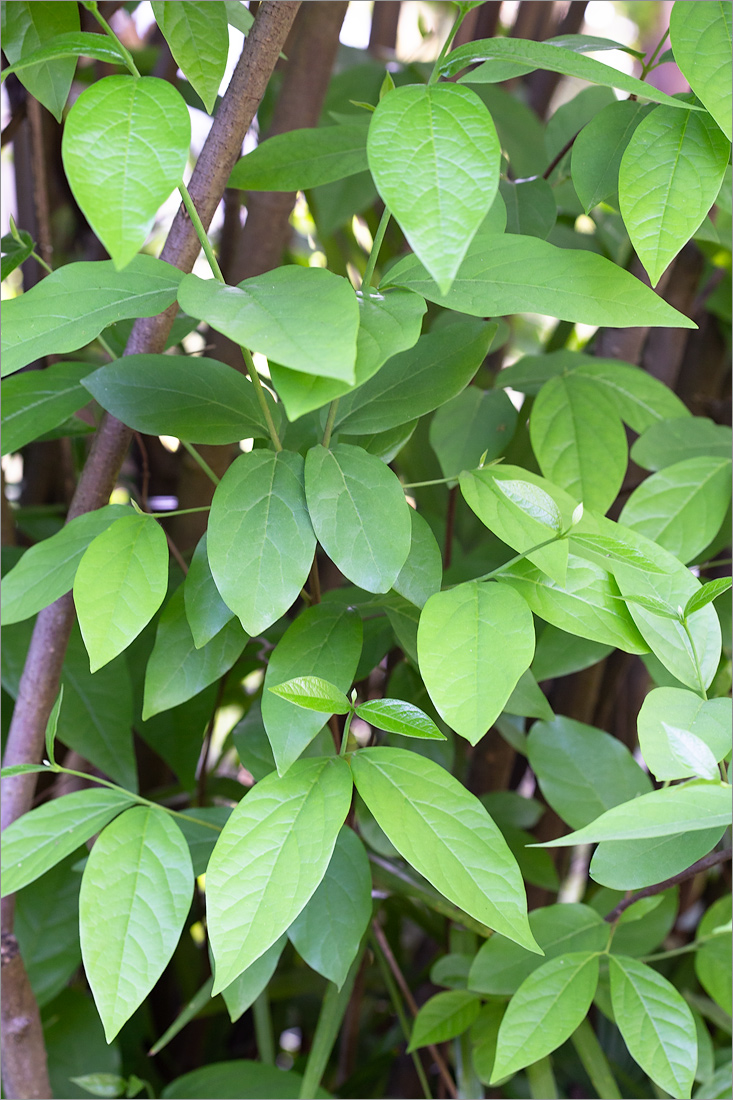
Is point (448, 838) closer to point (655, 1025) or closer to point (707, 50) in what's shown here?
point (655, 1025)

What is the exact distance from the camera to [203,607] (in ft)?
0.99

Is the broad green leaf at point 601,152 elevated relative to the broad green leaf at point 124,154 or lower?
elevated

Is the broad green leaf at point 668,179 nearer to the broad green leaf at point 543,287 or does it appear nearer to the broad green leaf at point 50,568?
the broad green leaf at point 543,287

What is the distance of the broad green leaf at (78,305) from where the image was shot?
244 mm

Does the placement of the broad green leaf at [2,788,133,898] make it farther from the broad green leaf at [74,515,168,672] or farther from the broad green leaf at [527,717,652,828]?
the broad green leaf at [527,717,652,828]

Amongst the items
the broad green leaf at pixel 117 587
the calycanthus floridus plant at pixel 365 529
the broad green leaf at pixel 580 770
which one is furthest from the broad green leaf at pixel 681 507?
the broad green leaf at pixel 117 587

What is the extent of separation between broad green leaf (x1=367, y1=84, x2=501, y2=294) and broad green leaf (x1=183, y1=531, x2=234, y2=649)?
14cm

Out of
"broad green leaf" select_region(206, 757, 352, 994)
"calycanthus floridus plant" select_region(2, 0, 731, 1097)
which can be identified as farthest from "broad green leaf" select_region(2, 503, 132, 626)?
"broad green leaf" select_region(206, 757, 352, 994)

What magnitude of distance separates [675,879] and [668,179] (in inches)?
11.1

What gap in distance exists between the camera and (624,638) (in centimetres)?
28

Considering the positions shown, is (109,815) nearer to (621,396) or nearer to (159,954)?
(159,954)

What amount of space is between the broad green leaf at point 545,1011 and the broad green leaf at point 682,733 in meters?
0.14

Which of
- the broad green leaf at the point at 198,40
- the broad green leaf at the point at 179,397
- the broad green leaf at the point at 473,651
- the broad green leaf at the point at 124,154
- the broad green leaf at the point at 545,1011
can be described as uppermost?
the broad green leaf at the point at 198,40

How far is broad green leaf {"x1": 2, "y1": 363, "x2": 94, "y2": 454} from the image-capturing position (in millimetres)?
360
